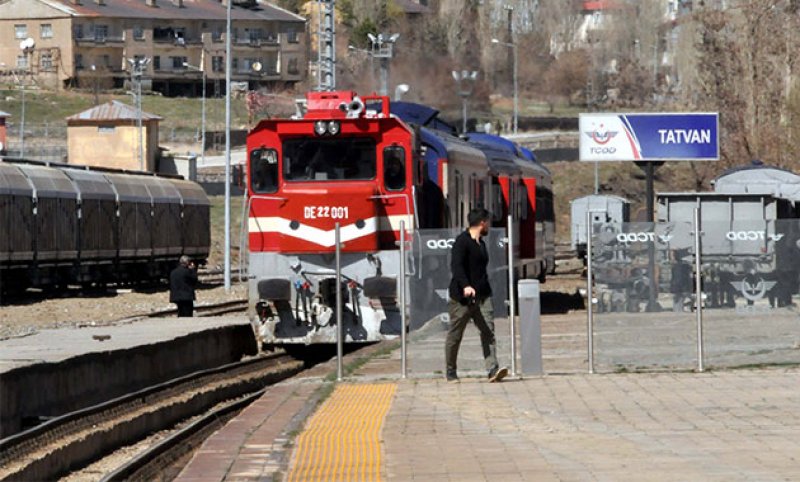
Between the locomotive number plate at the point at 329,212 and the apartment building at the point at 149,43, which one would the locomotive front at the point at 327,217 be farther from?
the apartment building at the point at 149,43

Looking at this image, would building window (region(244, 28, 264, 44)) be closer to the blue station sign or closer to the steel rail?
the blue station sign

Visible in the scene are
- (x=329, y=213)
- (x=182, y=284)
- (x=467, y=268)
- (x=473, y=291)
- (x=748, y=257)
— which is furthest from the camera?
(x=182, y=284)

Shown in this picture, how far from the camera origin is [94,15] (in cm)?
12575

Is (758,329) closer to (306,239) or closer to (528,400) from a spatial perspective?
(528,400)

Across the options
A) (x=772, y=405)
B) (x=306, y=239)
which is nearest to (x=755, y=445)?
(x=772, y=405)

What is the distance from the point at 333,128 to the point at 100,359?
6854mm

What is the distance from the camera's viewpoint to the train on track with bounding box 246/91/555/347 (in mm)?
24578

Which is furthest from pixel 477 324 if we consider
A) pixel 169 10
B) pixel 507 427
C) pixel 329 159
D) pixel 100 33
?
pixel 169 10

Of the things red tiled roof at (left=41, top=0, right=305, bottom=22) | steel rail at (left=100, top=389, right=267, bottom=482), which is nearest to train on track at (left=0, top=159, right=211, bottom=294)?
steel rail at (left=100, top=389, right=267, bottom=482)

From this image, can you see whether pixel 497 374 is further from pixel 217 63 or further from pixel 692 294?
pixel 217 63

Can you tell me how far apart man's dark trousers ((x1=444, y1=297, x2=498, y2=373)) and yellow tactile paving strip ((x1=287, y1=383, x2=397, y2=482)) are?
0.87 meters

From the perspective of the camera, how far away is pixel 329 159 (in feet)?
83.1

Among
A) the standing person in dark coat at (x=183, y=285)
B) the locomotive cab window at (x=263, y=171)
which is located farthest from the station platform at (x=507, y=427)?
the standing person in dark coat at (x=183, y=285)

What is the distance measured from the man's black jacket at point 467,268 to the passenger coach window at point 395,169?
5943mm
